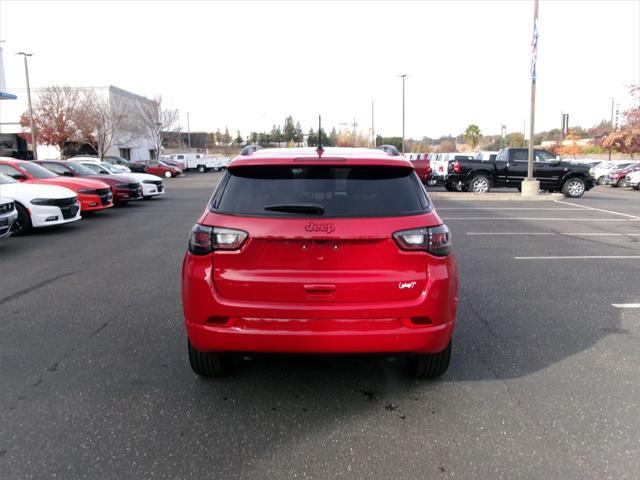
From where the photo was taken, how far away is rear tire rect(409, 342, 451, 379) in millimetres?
3795

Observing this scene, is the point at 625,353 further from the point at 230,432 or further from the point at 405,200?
the point at 230,432

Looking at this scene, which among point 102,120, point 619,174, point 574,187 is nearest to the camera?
point 574,187

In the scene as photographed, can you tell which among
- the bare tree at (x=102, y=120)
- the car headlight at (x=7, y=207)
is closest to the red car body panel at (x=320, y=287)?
the car headlight at (x=7, y=207)

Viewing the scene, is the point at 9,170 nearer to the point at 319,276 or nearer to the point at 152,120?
the point at 319,276

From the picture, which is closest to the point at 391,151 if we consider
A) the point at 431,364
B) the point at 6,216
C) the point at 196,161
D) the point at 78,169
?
the point at 431,364

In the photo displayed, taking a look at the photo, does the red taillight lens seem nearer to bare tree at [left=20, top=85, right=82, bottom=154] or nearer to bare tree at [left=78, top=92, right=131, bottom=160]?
bare tree at [left=78, top=92, right=131, bottom=160]

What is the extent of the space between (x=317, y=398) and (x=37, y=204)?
374 inches

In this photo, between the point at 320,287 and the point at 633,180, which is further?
the point at 633,180

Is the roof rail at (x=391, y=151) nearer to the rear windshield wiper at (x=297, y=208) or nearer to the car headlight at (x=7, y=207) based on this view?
the rear windshield wiper at (x=297, y=208)

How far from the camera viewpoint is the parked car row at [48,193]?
10.9 metres

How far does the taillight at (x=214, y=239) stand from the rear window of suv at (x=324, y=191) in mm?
151

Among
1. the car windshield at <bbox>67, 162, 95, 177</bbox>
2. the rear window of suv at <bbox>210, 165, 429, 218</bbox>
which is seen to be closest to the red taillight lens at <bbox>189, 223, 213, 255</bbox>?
the rear window of suv at <bbox>210, 165, 429, 218</bbox>

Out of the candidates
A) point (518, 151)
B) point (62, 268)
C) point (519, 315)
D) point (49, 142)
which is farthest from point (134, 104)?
point (519, 315)

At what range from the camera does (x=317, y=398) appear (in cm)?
367
